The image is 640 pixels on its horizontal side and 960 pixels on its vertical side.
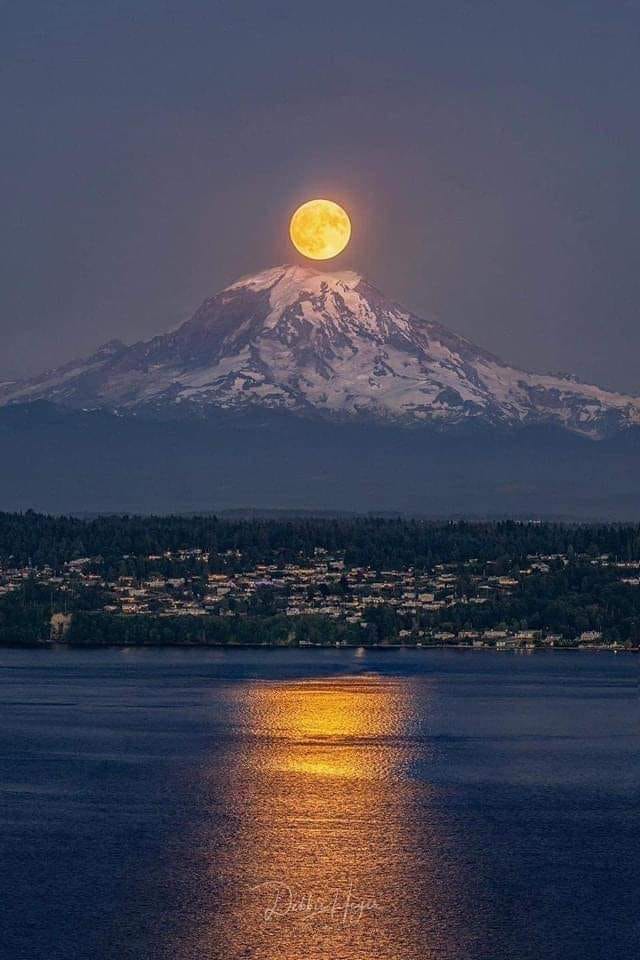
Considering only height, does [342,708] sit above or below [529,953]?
above

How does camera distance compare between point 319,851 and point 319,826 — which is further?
point 319,826

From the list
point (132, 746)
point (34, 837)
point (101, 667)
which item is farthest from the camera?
point (101, 667)

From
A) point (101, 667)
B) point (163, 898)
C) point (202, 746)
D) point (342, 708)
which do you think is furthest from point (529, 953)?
point (101, 667)

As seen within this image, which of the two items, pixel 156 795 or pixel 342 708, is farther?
pixel 342 708

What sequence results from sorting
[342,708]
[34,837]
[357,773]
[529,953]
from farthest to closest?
[342,708], [357,773], [34,837], [529,953]

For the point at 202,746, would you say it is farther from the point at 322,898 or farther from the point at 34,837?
the point at 322,898

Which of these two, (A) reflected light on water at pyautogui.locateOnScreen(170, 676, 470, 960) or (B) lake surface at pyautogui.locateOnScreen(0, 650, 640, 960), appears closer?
(A) reflected light on water at pyautogui.locateOnScreen(170, 676, 470, 960)

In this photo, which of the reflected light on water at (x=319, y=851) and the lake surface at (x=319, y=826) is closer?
the reflected light on water at (x=319, y=851)

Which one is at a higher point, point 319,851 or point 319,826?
point 319,826
